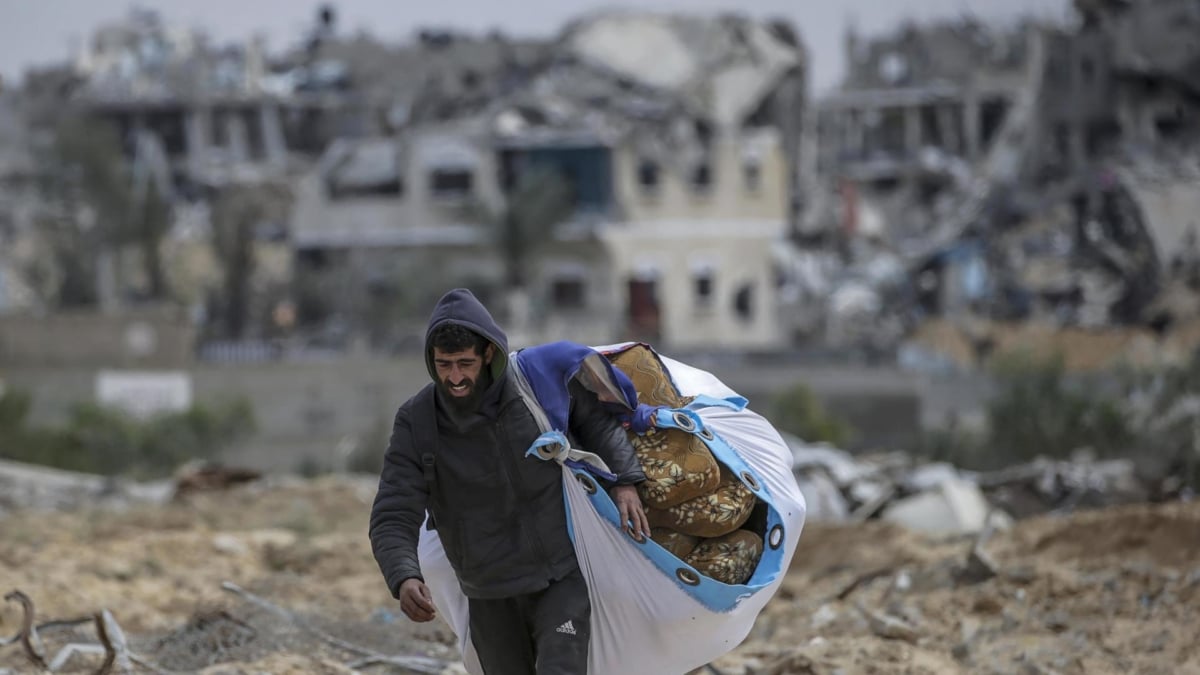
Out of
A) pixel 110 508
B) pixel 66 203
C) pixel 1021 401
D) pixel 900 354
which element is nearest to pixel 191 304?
pixel 66 203

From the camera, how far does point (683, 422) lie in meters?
5.59

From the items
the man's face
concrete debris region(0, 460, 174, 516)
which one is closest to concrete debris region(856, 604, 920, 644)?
the man's face

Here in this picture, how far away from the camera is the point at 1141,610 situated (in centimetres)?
917

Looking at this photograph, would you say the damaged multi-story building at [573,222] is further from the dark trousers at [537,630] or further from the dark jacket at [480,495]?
the dark jacket at [480,495]

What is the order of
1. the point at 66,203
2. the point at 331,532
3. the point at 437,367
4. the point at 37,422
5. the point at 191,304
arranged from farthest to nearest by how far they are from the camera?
the point at 66,203, the point at 191,304, the point at 37,422, the point at 331,532, the point at 437,367

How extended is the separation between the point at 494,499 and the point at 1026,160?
2461 inches

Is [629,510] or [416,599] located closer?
[416,599]

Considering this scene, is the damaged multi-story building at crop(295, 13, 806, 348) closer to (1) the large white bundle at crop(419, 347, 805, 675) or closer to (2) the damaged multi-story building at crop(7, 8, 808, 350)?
(2) the damaged multi-story building at crop(7, 8, 808, 350)

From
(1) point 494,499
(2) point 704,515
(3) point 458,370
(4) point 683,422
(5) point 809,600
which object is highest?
(3) point 458,370

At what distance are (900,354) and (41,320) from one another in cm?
1837

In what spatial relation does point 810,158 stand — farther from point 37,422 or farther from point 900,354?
point 37,422

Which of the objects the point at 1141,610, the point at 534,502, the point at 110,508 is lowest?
the point at 110,508

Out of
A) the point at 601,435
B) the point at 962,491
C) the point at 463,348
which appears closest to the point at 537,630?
the point at 601,435

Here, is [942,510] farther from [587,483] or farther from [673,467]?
[587,483]
